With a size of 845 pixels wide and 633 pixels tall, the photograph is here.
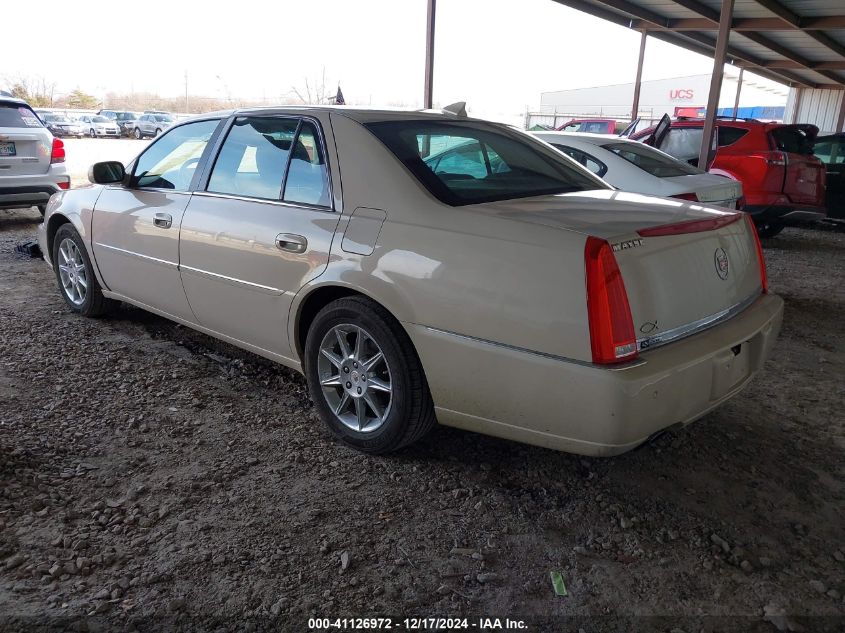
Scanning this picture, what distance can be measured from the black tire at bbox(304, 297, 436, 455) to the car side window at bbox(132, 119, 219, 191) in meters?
1.42

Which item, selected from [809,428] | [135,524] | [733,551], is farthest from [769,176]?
[135,524]

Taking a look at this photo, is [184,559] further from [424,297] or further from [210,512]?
[424,297]

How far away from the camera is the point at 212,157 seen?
361 cm

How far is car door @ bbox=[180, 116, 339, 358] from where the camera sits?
3004 millimetres

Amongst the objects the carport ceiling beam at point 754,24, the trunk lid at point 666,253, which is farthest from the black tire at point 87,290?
the carport ceiling beam at point 754,24

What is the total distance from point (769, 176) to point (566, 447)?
23.9 ft

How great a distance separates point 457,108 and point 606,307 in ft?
6.53

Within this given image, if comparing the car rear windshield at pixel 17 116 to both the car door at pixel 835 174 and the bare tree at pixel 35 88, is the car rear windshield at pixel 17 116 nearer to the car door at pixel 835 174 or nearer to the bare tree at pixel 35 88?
the car door at pixel 835 174

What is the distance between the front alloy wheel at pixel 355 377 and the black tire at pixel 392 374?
1.4 inches

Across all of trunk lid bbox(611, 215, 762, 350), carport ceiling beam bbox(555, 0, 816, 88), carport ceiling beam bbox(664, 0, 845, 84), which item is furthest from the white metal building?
trunk lid bbox(611, 215, 762, 350)

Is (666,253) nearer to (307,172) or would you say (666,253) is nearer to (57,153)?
(307,172)

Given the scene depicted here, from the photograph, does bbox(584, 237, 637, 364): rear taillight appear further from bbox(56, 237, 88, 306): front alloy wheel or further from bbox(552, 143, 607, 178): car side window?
bbox(552, 143, 607, 178): car side window

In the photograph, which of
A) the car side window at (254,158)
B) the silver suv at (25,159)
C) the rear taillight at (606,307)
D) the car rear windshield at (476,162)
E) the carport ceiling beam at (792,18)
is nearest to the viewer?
the rear taillight at (606,307)

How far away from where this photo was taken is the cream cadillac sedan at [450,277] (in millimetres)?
2264
